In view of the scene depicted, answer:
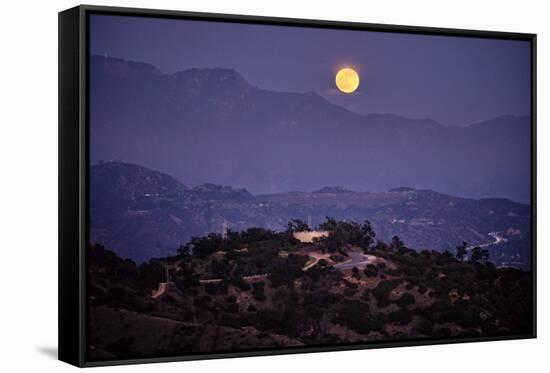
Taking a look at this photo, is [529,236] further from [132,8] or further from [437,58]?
[132,8]

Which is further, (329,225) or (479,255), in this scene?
(479,255)

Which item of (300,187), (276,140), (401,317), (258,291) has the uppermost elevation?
(276,140)

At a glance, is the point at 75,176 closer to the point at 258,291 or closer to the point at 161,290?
the point at 161,290

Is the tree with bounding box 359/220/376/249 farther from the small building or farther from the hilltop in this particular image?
the small building

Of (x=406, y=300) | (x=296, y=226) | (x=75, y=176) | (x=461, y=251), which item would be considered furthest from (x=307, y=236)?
(x=75, y=176)

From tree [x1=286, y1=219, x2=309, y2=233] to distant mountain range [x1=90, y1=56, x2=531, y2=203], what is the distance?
25 cm

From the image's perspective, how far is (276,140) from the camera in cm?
1030

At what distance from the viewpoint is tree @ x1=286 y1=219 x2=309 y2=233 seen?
10.3m

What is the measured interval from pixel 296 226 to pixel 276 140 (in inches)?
26.3

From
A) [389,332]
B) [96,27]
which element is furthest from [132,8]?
[389,332]

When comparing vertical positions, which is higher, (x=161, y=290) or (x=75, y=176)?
(x=75, y=176)

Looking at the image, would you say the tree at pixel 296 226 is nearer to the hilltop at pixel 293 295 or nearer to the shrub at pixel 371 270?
the hilltop at pixel 293 295

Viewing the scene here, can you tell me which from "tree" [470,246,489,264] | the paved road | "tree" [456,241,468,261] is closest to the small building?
the paved road

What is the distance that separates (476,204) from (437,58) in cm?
122
